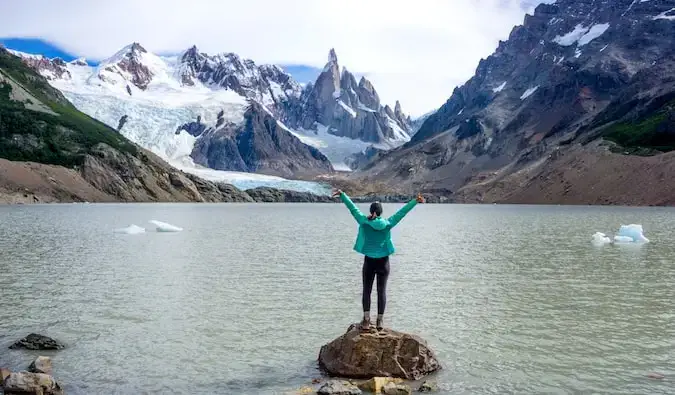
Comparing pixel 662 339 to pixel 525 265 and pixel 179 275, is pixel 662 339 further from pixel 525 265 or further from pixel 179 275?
pixel 179 275

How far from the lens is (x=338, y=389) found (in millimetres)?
13938

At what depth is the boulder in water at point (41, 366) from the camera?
15539 millimetres

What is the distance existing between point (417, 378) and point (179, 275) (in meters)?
20.9

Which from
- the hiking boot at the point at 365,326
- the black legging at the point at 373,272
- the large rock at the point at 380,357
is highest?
the black legging at the point at 373,272

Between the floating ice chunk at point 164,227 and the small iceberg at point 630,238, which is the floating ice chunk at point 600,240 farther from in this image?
the floating ice chunk at point 164,227

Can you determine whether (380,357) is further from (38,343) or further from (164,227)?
(164,227)

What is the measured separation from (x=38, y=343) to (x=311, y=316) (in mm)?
9071

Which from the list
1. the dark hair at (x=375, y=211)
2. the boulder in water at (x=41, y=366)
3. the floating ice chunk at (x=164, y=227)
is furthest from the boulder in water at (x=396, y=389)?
the floating ice chunk at (x=164, y=227)

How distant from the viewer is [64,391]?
14.3 metres

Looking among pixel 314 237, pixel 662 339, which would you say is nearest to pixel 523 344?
pixel 662 339

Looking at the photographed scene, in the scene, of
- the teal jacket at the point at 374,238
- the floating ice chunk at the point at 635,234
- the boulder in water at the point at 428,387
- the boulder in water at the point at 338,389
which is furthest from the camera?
the floating ice chunk at the point at 635,234

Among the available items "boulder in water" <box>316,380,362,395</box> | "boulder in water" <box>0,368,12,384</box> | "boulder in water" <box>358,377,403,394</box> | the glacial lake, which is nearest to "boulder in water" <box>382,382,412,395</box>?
"boulder in water" <box>358,377,403,394</box>

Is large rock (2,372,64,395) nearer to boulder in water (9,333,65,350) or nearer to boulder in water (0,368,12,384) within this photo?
boulder in water (0,368,12,384)

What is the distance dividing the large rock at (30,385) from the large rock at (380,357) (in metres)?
6.51
